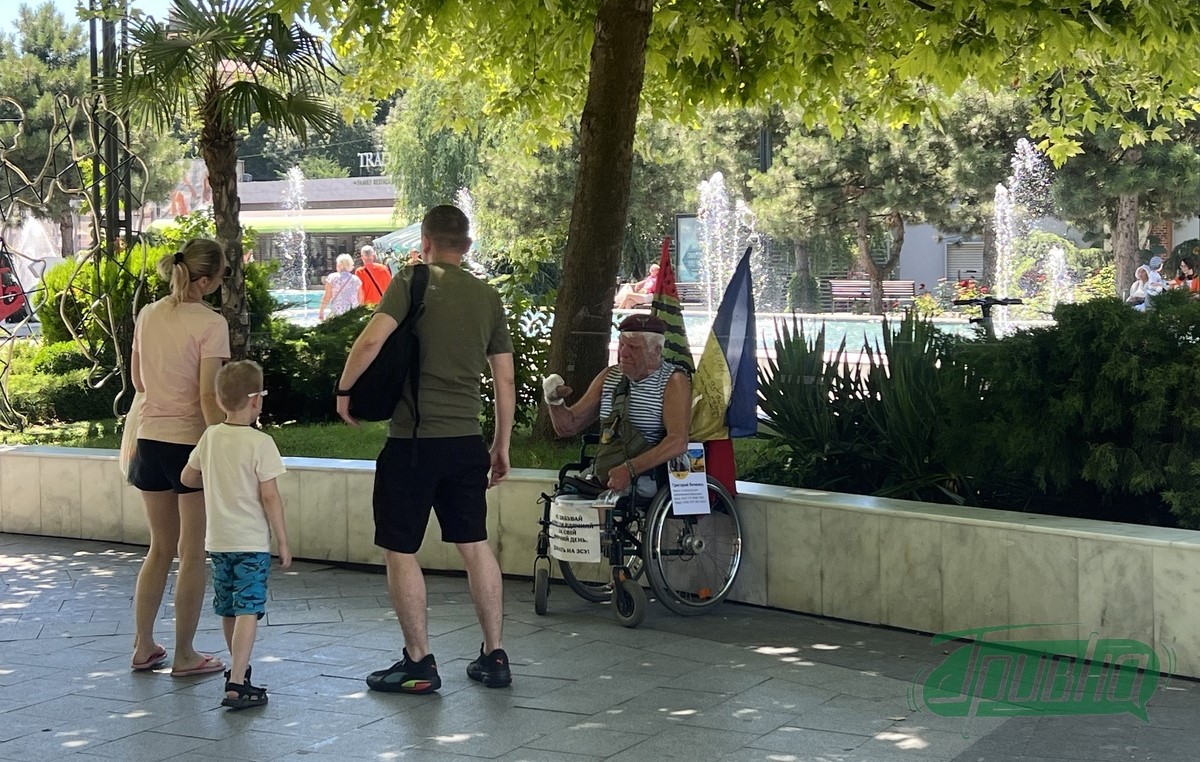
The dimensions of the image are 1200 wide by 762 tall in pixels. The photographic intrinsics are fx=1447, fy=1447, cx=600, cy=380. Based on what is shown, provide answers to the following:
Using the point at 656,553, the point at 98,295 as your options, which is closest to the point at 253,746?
the point at 656,553

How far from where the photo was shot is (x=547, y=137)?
533 inches

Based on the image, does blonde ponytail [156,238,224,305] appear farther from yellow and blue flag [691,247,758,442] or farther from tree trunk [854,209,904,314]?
tree trunk [854,209,904,314]

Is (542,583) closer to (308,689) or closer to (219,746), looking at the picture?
(308,689)

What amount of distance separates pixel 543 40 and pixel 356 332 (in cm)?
339

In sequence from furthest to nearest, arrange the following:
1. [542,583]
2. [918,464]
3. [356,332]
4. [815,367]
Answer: [356,332], [815,367], [918,464], [542,583]

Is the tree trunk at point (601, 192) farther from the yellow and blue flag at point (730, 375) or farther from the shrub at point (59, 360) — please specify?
the shrub at point (59, 360)

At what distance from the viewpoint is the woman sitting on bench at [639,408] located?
6.60 meters

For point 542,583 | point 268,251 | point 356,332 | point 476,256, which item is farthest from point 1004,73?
point 268,251

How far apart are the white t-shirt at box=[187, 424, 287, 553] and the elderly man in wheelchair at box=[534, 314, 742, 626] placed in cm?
172

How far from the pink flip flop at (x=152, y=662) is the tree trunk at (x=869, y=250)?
1014 inches

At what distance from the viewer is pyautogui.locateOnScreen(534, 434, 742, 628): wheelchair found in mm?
6602

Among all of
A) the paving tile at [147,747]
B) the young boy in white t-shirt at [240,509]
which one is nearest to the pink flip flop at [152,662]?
the young boy in white t-shirt at [240,509]

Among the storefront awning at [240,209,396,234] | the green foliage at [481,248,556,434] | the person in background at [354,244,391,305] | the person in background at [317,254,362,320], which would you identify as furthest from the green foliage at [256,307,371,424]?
the storefront awning at [240,209,396,234]

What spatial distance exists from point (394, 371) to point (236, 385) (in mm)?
584
